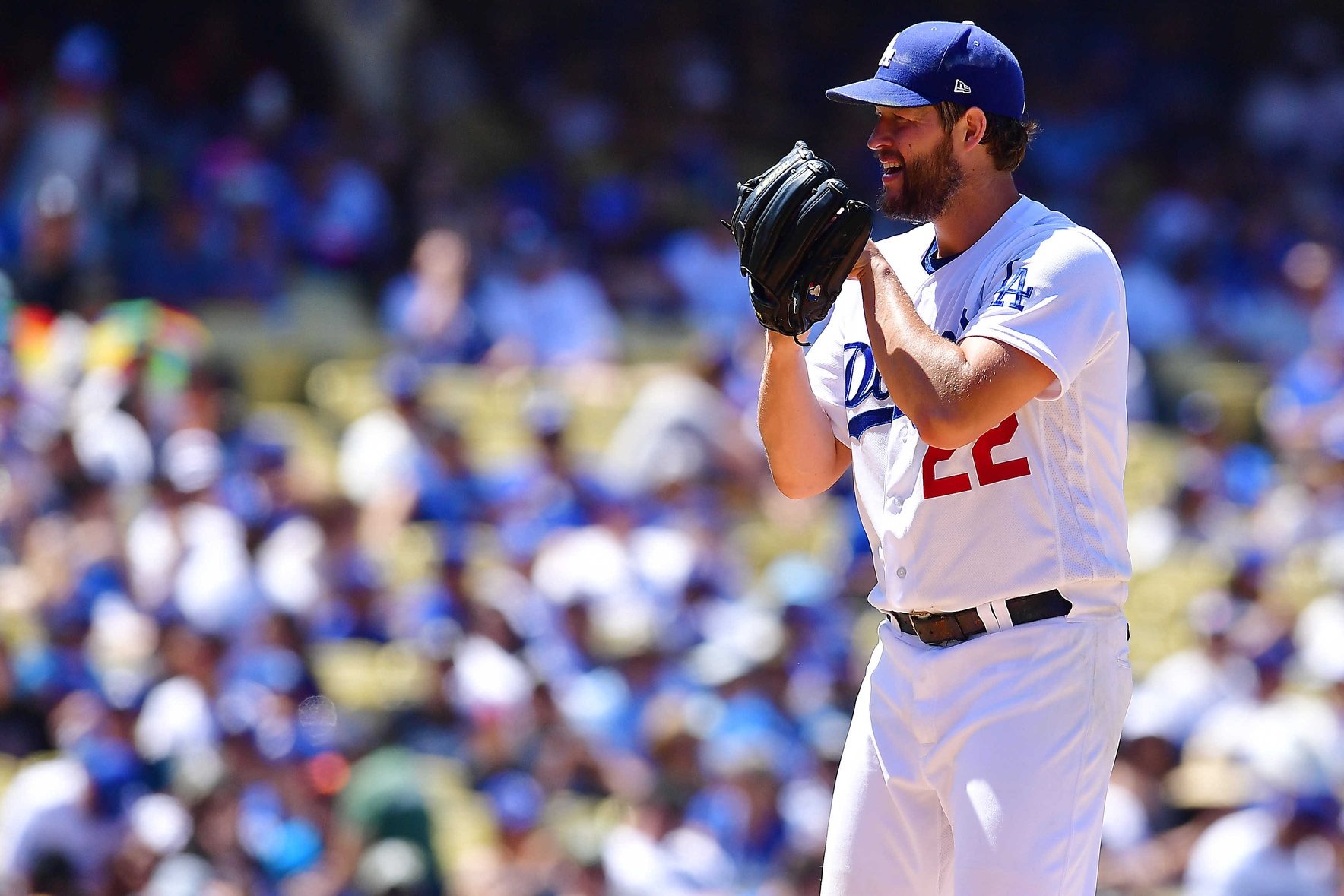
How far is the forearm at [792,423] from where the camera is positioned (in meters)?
3.30

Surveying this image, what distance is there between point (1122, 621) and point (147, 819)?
458cm

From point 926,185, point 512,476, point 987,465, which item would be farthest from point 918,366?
point 512,476

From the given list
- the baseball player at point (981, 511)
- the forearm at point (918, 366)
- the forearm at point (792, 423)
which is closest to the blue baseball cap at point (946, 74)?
the baseball player at point (981, 511)

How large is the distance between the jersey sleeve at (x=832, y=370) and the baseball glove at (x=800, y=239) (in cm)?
32

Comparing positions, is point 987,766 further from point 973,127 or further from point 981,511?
point 973,127

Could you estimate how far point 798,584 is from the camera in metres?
8.16

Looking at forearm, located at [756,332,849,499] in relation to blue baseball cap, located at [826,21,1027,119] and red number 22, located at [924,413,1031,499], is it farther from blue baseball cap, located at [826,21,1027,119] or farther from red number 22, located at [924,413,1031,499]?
blue baseball cap, located at [826,21,1027,119]

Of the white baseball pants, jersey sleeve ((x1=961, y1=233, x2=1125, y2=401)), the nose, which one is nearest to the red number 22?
jersey sleeve ((x1=961, y1=233, x2=1125, y2=401))

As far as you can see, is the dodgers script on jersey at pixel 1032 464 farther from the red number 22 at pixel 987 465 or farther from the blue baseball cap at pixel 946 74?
the blue baseball cap at pixel 946 74

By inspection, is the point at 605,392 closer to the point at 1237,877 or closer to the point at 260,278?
the point at 260,278

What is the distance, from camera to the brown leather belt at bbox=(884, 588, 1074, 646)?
300cm

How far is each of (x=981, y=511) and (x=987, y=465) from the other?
8 cm

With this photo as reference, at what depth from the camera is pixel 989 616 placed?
3.01 m

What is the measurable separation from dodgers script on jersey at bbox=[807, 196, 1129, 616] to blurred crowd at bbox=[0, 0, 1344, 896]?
12.4 feet
